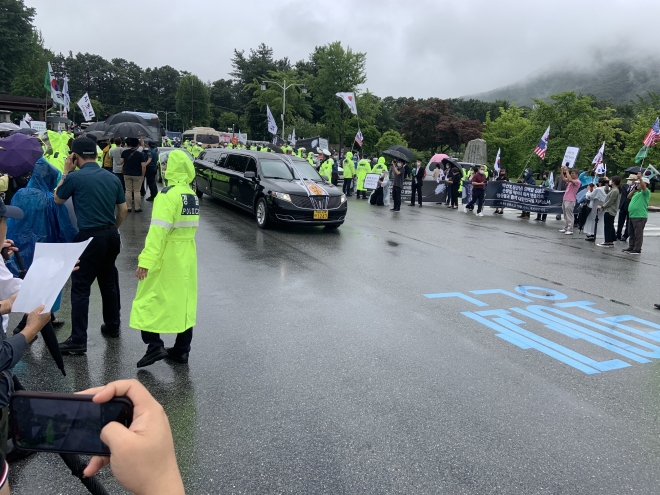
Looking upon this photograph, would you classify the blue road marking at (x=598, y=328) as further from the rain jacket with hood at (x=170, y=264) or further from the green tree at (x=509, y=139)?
the green tree at (x=509, y=139)

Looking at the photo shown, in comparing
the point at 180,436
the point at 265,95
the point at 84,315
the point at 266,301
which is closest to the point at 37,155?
the point at 84,315

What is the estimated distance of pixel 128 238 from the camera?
32.2ft

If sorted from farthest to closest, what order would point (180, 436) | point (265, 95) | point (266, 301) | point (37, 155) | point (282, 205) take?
point (265, 95), point (282, 205), point (266, 301), point (37, 155), point (180, 436)

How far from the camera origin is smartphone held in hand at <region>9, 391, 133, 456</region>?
1081 mm

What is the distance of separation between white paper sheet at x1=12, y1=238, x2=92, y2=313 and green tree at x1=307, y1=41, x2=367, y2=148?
1922 inches

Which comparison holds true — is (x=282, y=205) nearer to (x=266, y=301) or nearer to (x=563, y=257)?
(x=266, y=301)

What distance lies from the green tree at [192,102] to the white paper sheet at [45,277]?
10185cm

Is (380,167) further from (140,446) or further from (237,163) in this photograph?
(140,446)

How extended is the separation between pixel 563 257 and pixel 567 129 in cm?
2163

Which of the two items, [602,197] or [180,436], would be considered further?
[602,197]

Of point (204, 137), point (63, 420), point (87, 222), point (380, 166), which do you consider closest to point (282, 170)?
point (380, 166)

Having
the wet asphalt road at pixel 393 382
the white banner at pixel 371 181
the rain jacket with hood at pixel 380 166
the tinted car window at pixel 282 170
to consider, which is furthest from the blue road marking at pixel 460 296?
the white banner at pixel 371 181

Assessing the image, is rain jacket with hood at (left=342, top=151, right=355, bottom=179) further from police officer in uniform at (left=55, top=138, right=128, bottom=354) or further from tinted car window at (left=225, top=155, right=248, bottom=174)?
police officer in uniform at (left=55, top=138, right=128, bottom=354)

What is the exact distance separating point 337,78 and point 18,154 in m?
46.2
